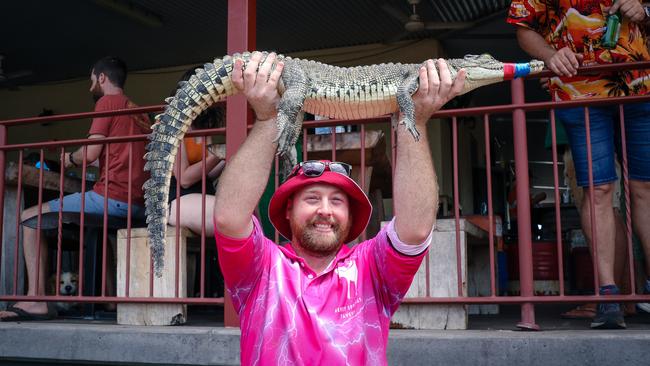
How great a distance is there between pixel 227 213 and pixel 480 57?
1076 millimetres

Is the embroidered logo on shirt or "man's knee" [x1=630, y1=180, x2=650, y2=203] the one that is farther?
"man's knee" [x1=630, y1=180, x2=650, y2=203]

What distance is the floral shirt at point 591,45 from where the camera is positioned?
3.76 m

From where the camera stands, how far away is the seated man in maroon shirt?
4652 millimetres

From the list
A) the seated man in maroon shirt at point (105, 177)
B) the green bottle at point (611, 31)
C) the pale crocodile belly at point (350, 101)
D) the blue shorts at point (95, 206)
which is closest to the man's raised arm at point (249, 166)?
the pale crocodile belly at point (350, 101)

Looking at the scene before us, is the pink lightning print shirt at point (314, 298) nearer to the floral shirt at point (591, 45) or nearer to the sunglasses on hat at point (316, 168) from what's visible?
the sunglasses on hat at point (316, 168)

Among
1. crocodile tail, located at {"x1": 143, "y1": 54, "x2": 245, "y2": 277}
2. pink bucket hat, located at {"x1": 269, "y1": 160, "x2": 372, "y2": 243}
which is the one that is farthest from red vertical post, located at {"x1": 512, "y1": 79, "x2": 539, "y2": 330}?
crocodile tail, located at {"x1": 143, "y1": 54, "x2": 245, "y2": 277}

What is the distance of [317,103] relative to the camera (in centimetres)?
253

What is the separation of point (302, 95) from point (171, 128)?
0.67m

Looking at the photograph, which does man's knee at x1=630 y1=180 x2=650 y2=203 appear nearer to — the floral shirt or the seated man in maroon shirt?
the floral shirt

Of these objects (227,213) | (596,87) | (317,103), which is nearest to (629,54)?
(596,87)

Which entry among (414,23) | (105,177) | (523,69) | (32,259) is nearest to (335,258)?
(523,69)

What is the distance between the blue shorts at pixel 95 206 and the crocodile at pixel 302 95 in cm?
205

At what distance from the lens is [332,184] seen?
7.34 ft

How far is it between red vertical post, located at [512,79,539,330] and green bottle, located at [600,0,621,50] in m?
0.55
